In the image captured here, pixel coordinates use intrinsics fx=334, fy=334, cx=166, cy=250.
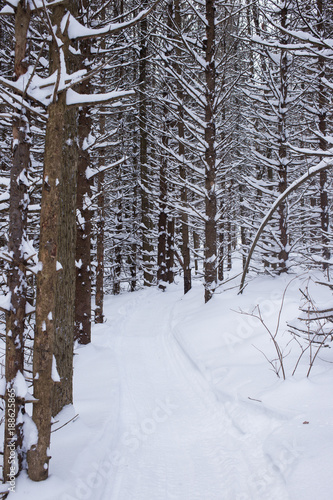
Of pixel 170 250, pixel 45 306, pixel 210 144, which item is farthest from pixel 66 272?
pixel 170 250

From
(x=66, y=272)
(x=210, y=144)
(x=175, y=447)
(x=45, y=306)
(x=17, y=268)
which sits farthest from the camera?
(x=210, y=144)

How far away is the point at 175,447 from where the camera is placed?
11.1ft

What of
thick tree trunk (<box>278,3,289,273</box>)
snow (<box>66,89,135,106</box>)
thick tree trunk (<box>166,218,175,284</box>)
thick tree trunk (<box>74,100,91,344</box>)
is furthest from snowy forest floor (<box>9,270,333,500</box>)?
thick tree trunk (<box>166,218,175,284</box>)

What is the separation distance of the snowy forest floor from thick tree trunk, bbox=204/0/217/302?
8.75 feet

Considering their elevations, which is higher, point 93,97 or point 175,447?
point 93,97

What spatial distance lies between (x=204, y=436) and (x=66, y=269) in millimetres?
2484

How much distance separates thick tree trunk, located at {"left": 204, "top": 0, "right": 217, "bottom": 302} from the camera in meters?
8.52

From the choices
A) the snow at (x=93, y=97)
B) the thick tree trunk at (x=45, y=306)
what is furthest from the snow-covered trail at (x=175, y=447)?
the snow at (x=93, y=97)

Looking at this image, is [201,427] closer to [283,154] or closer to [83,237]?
[83,237]

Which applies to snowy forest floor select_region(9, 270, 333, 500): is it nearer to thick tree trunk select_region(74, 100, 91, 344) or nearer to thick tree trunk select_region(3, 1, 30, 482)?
thick tree trunk select_region(3, 1, 30, 482)

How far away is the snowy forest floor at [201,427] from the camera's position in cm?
256

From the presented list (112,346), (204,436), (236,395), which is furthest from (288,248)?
(204,436)

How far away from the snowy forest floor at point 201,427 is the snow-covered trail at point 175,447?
0.01 meters

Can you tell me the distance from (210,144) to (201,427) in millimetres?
6820
